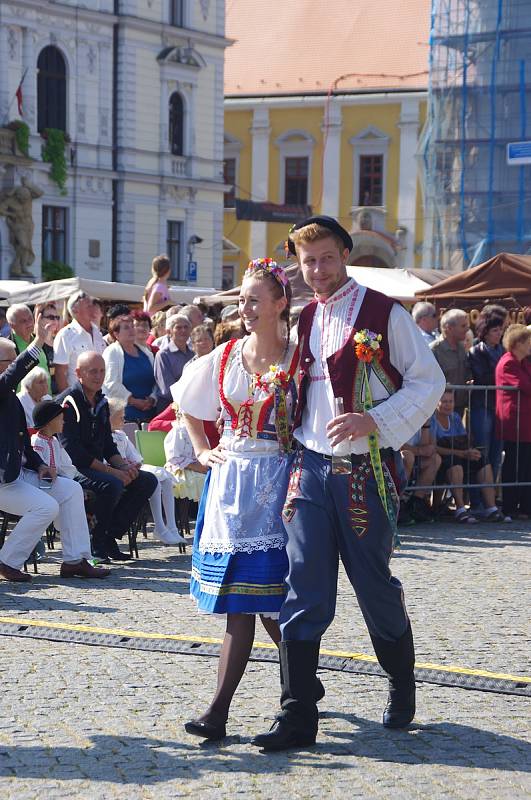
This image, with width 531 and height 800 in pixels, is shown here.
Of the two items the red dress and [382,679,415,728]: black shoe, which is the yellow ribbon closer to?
[382,679,415,728]: black shoe

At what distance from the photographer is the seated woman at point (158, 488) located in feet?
36.5

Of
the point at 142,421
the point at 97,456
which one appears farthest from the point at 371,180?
the point at 97,456

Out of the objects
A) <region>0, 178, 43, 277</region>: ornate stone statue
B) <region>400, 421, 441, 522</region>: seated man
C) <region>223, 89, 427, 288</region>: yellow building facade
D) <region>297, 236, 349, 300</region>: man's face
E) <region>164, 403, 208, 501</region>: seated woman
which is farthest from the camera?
<region>223, 89, 427, 288</region>: yellow building facade

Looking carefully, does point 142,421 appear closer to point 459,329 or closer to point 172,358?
point 172,358

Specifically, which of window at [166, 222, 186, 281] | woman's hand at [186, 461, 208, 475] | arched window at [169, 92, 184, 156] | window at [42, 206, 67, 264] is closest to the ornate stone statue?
window at [42, 206, 67, 264]

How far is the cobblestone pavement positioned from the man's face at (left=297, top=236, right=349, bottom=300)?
1.67 m

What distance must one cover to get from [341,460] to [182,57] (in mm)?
44397

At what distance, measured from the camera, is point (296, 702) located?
18.1ft

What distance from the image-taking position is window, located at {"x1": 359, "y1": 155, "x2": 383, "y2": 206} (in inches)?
2180

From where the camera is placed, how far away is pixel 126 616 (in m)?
8.21

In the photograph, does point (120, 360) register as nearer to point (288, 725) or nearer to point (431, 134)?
point (288, 725)

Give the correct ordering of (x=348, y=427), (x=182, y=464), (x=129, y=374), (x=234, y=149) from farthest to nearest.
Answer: (x=234, y=149)
(x=129, y=374)
(x=182, y=464)
(x=348, y=427)

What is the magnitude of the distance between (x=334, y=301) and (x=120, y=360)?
279 inches

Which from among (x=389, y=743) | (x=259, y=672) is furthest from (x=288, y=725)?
(x=259, y=672)
